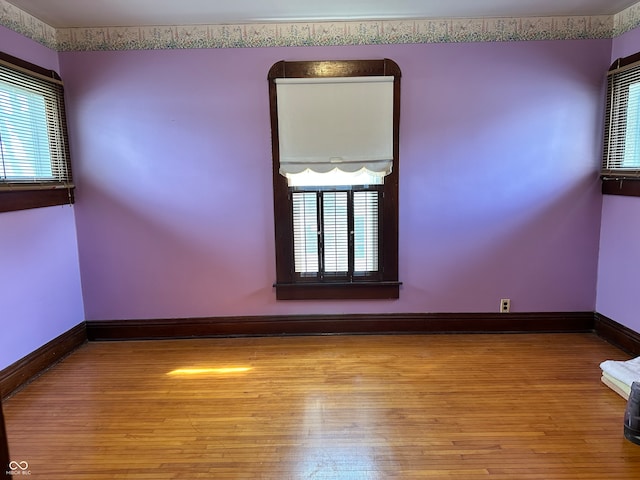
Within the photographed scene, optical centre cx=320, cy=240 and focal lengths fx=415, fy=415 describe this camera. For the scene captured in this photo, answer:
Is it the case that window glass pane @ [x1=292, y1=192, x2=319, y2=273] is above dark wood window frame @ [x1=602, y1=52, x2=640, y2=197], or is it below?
below

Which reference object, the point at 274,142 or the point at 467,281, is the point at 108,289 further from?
the point at 467,281

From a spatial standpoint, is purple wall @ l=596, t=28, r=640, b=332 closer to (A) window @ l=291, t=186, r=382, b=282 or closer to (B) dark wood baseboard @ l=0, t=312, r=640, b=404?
(B) dark wood baseboard @ l=0, t=312, r=640, b=404

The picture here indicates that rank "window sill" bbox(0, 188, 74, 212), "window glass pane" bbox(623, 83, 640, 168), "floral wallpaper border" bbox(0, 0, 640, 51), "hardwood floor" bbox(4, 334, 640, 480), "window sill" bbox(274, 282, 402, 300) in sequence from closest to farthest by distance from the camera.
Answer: "hardwood floor" bbox(4, 334, 640, 480) < "window sill" bbox(0, 188, 74, 212) < "window glass pane" bbox(623, 83, 640, 168) < "floral wallpaper border" bbox(0, 0, 640, 51) < "window sill" bbox(274, 282, 402, 300)

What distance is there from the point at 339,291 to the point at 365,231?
1.84 feet

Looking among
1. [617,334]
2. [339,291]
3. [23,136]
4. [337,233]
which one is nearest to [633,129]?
[617,334]

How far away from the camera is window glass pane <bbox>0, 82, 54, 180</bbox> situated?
273 centimetres

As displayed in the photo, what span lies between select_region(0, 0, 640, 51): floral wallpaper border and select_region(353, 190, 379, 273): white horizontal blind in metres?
1.23

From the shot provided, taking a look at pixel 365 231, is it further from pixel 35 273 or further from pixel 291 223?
pixel 35 273

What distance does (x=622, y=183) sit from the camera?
3.18m

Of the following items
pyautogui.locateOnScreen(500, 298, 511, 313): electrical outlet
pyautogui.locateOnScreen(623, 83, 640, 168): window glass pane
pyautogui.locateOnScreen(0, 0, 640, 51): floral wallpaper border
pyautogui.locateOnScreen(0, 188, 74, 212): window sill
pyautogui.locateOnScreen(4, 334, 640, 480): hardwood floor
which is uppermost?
pyautogui.locateOnScreen(0, 0, 640, 51): floral wallpaper border

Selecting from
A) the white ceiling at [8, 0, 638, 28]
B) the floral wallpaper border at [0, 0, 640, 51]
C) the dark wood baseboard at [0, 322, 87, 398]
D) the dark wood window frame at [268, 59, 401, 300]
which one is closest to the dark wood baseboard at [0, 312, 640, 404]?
the dark wood baseboard at [0, 322, 87, 398]

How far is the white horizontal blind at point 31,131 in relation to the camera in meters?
2.74

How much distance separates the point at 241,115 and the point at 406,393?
2419 millimetres

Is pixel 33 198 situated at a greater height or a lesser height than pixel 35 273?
greater
